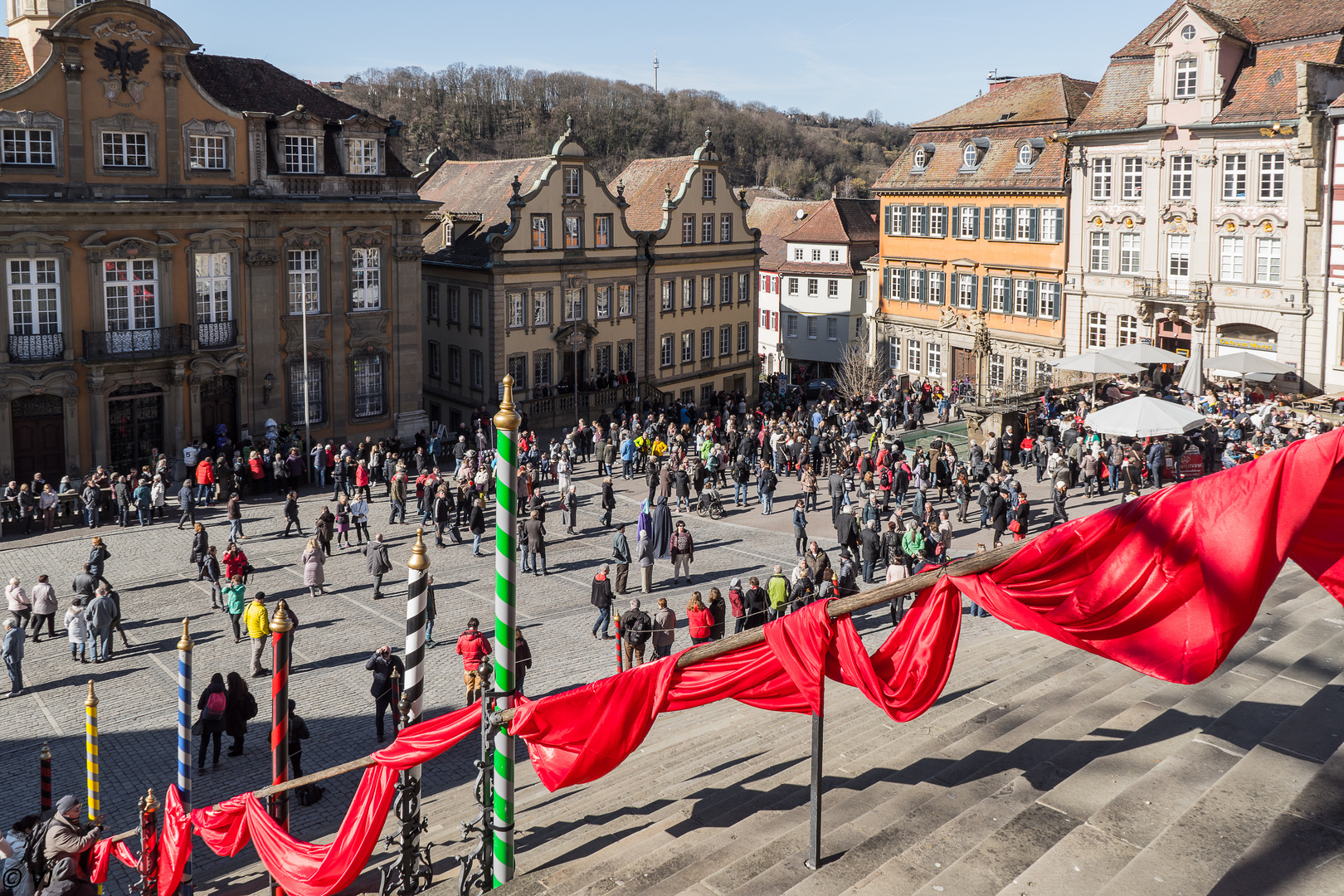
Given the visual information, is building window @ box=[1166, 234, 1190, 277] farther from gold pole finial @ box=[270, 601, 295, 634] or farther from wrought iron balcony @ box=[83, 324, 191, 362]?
gold pole finial @ box=[270, 601, 295, 634]

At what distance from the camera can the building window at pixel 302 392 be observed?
39531 millimetres

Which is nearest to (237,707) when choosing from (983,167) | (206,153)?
(206,153)

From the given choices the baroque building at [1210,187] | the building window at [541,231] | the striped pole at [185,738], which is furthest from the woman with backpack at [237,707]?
the baroque building at [1210,187]

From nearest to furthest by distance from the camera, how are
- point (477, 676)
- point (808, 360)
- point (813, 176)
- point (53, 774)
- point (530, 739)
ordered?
1. point (530, 739)
2. point (53, 774)
3. point (477, 676)
4. point (808, 360)
5. point (813, 176)

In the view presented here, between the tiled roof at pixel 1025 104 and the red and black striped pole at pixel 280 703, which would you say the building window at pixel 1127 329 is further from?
the red and black striped pole at pixel 280 703

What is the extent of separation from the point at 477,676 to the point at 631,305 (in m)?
36.0

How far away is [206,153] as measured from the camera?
3656 centimetres

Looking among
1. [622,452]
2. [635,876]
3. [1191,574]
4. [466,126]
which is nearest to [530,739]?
[635,876]

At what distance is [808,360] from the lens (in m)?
70.5

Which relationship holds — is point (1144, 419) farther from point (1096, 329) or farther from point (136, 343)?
point (136, 343)

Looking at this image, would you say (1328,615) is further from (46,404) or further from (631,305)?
(631,305)

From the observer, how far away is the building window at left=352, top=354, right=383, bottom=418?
4128cm

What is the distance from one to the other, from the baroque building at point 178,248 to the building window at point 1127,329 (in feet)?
96.0

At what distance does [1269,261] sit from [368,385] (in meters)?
33.7
